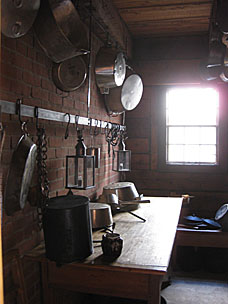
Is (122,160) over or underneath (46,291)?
over

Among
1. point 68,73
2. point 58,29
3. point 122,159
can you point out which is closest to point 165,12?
point 122,159

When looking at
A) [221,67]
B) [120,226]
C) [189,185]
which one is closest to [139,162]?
[189,185]

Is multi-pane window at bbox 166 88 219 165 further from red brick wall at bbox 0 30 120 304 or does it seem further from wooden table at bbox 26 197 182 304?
wooden table at bbox 26 197 182 304

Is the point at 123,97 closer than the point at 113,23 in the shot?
No

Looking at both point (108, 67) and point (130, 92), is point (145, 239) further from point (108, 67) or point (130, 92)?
point (130, 92)

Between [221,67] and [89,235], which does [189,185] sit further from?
[89,235]

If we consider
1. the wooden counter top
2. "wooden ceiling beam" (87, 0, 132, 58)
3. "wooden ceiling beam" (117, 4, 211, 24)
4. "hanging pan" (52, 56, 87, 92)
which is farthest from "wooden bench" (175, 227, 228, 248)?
"wooden ceiling beam" (117, 4, 211, 24)

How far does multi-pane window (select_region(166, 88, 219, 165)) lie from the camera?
4.43m

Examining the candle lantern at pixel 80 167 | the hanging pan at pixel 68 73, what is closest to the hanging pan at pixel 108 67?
the hanging pan at pixel 68 73

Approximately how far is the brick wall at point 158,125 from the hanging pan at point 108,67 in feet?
4.89

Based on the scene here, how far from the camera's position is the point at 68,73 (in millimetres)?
2355

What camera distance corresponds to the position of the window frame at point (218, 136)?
14.1ft

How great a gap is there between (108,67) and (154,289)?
1876 mm

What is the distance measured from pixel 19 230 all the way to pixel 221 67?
291 centimetres
